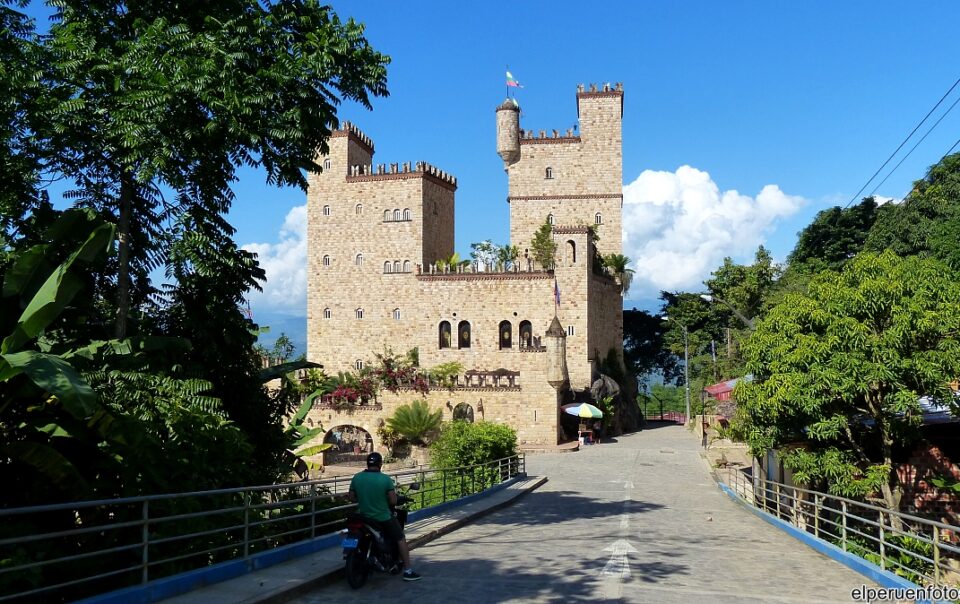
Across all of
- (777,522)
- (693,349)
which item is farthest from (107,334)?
(693,349)

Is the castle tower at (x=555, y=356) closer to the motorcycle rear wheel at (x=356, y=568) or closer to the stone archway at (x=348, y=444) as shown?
the stone archway at (x=348, y=444)

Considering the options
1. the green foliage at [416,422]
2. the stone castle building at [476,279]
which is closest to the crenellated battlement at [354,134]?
the stone castle building at [476,279]

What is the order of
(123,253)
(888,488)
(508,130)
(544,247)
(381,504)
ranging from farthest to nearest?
(508,130), (544,247), (888,488), (123,253), (381,504)

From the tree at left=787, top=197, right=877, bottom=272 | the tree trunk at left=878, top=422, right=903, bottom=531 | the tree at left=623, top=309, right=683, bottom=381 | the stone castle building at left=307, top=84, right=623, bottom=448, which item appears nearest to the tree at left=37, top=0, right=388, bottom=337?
the tree trunk at left=878, top=422, right=903, bottom=531

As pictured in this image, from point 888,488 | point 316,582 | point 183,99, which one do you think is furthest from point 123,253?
point 888,488

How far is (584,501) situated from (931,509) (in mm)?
7495

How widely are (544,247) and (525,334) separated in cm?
549

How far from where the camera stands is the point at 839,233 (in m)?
51.2

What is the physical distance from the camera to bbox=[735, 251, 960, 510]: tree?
1392 cm

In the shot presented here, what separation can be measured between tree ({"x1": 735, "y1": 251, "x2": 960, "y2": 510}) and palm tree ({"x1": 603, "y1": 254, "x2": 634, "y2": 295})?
30542mm

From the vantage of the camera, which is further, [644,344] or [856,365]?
[644,344]

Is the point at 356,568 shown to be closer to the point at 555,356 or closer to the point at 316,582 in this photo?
the point at 316,582

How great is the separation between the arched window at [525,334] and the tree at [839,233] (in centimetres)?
1977

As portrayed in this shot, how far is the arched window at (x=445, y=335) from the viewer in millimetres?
42438
